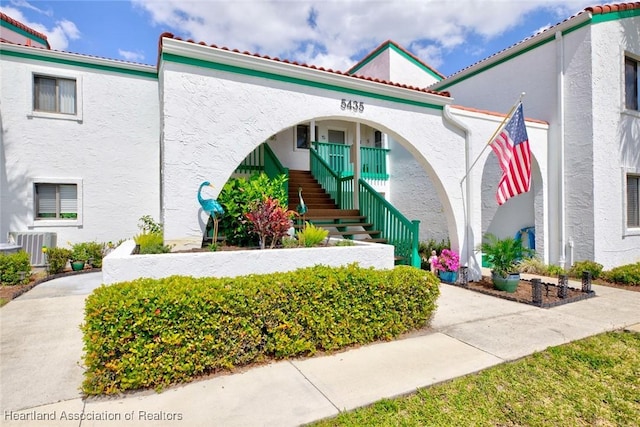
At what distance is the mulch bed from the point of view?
626cm

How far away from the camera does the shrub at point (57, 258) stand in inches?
310

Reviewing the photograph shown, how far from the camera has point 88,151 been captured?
9.00m

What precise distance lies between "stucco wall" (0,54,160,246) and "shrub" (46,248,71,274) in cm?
85

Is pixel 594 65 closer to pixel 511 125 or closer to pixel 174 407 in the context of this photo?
pixel 511 125

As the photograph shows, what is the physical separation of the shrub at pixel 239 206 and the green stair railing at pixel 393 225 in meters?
3.54

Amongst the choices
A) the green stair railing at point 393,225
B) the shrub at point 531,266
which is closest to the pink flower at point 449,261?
the green stair railing at point 393,225

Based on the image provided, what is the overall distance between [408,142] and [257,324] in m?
5.33

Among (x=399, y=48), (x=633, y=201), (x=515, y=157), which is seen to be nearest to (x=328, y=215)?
(x=515, y=157)

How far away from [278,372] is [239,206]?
2.91m

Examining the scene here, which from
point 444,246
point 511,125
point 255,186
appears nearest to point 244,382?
point 255,186

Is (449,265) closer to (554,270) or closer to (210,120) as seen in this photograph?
(554,270)

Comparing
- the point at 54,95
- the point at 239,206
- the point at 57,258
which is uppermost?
the point at 54,95

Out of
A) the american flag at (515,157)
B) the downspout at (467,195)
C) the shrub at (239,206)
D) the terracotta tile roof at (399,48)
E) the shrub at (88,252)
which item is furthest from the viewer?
the terracotta tile roof at (399,48)

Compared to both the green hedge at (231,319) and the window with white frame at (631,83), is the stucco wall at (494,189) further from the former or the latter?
the green hedge at (231,319)
